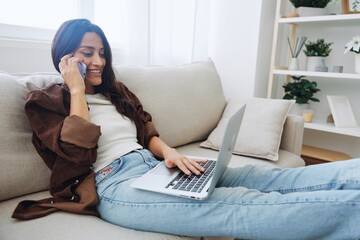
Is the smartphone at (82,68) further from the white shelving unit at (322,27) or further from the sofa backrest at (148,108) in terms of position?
the white shelving unit at (322,27)

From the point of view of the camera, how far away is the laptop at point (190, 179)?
77 centimetres

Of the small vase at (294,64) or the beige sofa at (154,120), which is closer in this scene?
the beige sofa at (154,120)

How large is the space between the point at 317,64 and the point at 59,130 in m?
1.81

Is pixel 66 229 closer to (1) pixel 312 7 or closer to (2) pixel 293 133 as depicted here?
(2) pixel 293 133

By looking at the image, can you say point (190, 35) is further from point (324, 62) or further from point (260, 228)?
point (260, 228)

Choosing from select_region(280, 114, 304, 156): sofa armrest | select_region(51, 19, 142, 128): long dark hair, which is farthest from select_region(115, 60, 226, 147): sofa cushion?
select_region(280, 114, 304, 156): sofa armrest

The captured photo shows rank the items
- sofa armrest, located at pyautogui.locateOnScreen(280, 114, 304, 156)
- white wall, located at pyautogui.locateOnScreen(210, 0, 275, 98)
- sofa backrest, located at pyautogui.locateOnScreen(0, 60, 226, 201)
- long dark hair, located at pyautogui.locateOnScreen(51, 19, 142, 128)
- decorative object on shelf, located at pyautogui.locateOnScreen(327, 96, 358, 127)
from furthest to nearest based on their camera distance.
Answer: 1. white wall, located at pyautogui.locateOnScreen(210, 0, 275, 98)
2. decorative object on shelf, located at pyautogui.locateOnScreen(327, 96, 358, 127)
3. sofa armrest, located at pyautogui.locateOnScreen(280, 114, 304, 156)
4. long dark hair, located at pyautogui.locateOnScreen(51, 19, 142, 128)
5. sofa backrest, located at pyautogui.locateOnScreen(0, 60, 226, 201)

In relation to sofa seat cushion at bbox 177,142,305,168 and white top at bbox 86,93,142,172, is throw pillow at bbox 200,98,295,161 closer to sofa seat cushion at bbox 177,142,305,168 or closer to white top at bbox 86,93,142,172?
sofa seat cushion at bbox 177,142,305,168

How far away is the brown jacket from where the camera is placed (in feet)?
2.84

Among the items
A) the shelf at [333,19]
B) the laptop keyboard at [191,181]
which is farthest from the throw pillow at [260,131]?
the shelf at [333,19]

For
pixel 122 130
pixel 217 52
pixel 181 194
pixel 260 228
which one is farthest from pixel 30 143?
pixel 217 52

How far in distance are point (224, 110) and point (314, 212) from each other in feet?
3.65

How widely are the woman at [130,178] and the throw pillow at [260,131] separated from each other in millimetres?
442

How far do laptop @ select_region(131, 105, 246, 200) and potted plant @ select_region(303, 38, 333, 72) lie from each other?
143 cm
